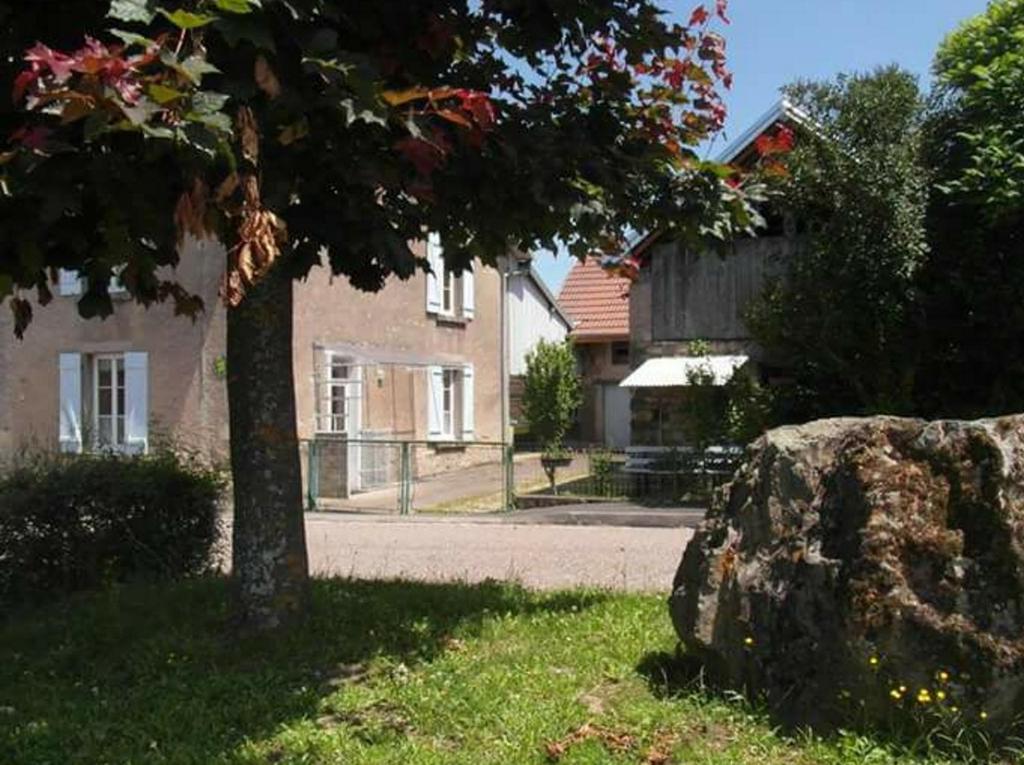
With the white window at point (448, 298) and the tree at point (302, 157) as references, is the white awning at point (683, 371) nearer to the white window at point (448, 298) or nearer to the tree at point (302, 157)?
the white window at point (448, 298)

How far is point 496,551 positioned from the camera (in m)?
12.0

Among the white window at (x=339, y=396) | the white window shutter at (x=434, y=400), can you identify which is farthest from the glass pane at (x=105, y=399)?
the white window shutter at (x=434, y=400)

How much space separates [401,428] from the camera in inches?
883

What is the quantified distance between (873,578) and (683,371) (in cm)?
1398

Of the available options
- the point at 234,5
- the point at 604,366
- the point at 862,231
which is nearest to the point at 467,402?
the point at 604,366

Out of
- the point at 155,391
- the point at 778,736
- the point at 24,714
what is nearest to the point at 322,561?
the point at 24,714

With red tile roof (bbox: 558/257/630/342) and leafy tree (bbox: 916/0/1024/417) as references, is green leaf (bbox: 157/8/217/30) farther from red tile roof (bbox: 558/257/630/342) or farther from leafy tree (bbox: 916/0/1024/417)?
red tile roof (bbox: 558/257/630/342)

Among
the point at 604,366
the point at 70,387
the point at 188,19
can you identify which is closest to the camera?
the point at 188,19

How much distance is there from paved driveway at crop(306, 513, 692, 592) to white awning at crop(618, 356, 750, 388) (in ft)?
12.3

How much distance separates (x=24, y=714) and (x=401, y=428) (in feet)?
57.9

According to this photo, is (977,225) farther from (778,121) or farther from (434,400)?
(434,400)

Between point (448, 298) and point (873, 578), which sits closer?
point (873, 578)

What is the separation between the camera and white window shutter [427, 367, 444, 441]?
23266 millimetres

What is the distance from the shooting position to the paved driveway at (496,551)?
951 centimetres
